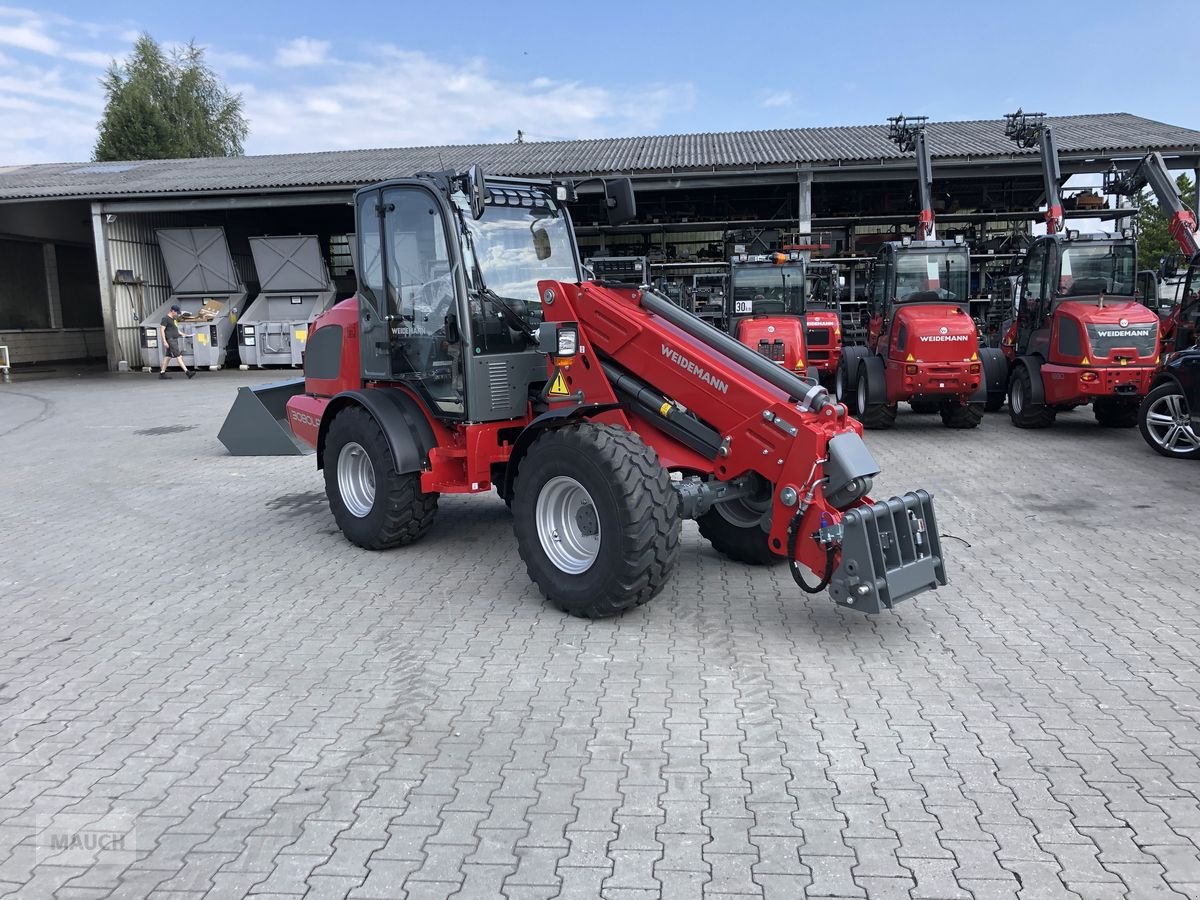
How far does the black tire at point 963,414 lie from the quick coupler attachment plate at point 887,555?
8606 millimetres

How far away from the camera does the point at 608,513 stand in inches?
194

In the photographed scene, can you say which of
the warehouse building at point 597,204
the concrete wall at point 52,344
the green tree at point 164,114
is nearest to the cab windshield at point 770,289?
the warehouse building at point 597,204

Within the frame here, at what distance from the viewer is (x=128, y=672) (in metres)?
4.66

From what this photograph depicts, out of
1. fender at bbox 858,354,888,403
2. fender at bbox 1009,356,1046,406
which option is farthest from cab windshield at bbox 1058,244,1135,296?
fender at bbox 858,354,888,403

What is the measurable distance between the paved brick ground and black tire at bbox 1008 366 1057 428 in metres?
5.64

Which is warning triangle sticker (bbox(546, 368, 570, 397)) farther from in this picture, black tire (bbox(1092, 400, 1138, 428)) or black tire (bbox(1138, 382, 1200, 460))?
black tire (bbox(1092, 400, 1138, 428))

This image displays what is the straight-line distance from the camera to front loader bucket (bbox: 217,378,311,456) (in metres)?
10.4

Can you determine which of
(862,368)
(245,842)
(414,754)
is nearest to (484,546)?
(414,754)

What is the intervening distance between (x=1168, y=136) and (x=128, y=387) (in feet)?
84.6

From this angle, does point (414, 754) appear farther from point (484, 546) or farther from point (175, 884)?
point (484, 546)

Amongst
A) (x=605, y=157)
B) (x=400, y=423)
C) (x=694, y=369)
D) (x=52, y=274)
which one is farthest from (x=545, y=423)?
(x=52, y=274)

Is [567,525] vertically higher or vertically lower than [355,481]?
lower

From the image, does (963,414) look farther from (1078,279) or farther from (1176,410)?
(1176,410)

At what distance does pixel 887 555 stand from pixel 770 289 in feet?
37.2
